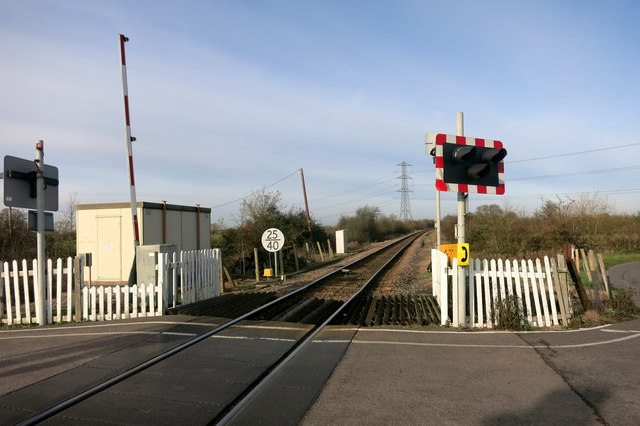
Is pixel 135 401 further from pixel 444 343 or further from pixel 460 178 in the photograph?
pixel 460 178

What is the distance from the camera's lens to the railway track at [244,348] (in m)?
4.30

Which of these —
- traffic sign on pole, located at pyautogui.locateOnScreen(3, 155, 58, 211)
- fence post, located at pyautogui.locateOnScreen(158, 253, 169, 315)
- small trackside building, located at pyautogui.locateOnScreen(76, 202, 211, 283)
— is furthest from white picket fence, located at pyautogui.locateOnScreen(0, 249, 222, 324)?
small trackside building, located at pyautogui.locateOnScreen(76, 202, 211, 283)

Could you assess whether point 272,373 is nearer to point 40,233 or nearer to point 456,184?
point 456,184

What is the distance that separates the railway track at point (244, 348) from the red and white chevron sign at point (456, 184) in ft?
8.61

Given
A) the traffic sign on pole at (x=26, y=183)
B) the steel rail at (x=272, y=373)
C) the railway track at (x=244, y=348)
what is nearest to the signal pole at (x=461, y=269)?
the railway track at (x=244, y=348)

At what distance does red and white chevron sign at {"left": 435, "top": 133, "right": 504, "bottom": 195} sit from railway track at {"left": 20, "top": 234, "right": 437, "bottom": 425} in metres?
2.62

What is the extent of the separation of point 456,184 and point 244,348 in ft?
14.2

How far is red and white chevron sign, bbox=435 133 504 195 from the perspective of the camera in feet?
24.3

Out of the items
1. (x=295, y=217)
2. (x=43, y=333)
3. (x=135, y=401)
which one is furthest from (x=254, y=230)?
(x=135, y=401)

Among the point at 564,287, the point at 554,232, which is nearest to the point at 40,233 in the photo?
the point at 564,287

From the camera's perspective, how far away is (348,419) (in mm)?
3967

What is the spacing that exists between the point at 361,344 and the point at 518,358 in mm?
2140

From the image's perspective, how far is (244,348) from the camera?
640cm

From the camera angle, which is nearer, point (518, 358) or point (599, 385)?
point (599, 385)
